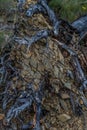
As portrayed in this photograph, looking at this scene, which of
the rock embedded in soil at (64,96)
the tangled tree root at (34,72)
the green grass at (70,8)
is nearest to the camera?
the tangled tree root at (34,72)

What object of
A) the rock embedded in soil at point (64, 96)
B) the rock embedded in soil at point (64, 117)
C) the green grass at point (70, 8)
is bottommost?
the rock embedded in soil at point (64, 117)

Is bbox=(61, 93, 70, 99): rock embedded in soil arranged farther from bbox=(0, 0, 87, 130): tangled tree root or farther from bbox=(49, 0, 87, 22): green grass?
bbox=(49, 0, 87, 22): green grass

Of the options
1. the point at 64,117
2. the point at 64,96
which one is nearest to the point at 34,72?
the point at 64,96

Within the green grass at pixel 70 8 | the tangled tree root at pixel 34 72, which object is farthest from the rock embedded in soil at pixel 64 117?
the green grass at pixel 70 8

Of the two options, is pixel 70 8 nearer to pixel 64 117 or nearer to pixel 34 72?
pixel 34 72

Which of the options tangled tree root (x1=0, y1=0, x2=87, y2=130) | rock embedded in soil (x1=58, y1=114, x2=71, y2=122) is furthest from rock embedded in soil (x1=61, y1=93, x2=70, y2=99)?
rock embedded in soil (x1=58, y1=114, x2=71, y2=122)

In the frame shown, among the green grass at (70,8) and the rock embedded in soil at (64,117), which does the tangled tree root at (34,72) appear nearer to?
the rock embedded in soil at (64,117)

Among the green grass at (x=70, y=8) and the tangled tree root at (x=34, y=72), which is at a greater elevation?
the green grass at (x=70, y=8)

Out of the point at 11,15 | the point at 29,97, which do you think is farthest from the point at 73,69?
the point at 11,15

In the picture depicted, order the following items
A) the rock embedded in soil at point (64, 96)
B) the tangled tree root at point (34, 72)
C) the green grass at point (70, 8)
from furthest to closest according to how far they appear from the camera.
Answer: the green grass at point (70, 8) → the rock embedded in soil at point (64, 96) → the tangled tree root at point (34, 72)
